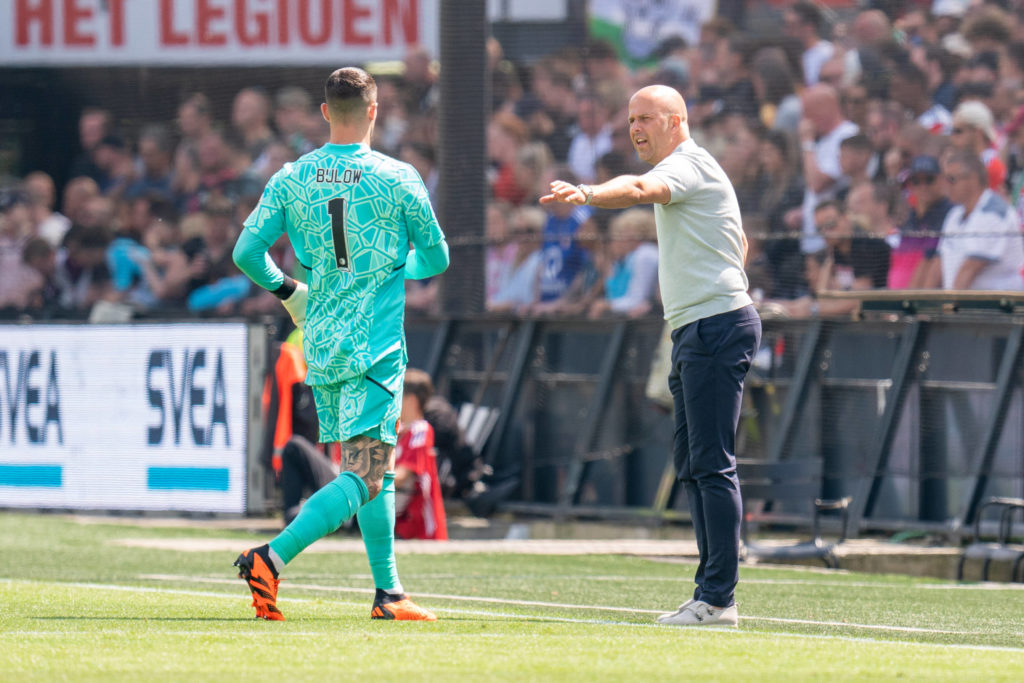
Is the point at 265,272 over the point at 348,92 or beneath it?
beneath

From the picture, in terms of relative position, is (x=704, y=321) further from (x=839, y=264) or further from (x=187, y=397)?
(x=187, y=397)

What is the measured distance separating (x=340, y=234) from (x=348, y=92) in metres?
0.51

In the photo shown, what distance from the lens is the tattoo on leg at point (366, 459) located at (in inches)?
245

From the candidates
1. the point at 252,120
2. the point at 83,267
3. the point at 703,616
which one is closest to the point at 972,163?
the point at 703,616

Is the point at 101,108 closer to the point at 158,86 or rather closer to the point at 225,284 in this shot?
the point at 158,86

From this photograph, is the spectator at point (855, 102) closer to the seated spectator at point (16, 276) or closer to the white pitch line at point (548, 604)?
the white pitch line at point (548, 604)

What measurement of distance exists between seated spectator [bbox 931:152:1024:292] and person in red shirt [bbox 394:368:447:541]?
3.79m

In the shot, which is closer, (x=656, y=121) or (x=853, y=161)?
(x=656, y=121)

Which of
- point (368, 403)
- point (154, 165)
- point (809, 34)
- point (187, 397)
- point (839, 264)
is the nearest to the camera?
point (368, 403)

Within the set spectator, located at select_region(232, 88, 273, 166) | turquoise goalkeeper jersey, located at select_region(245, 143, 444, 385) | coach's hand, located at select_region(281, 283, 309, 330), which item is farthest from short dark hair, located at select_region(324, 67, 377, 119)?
spectator, located at select_region(232, 88, 273, 166)

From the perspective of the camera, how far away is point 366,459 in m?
6.22

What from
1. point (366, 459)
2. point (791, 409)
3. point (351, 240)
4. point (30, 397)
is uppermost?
point (351, 240)

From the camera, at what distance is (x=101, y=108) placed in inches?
766

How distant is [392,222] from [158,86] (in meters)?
13.9
